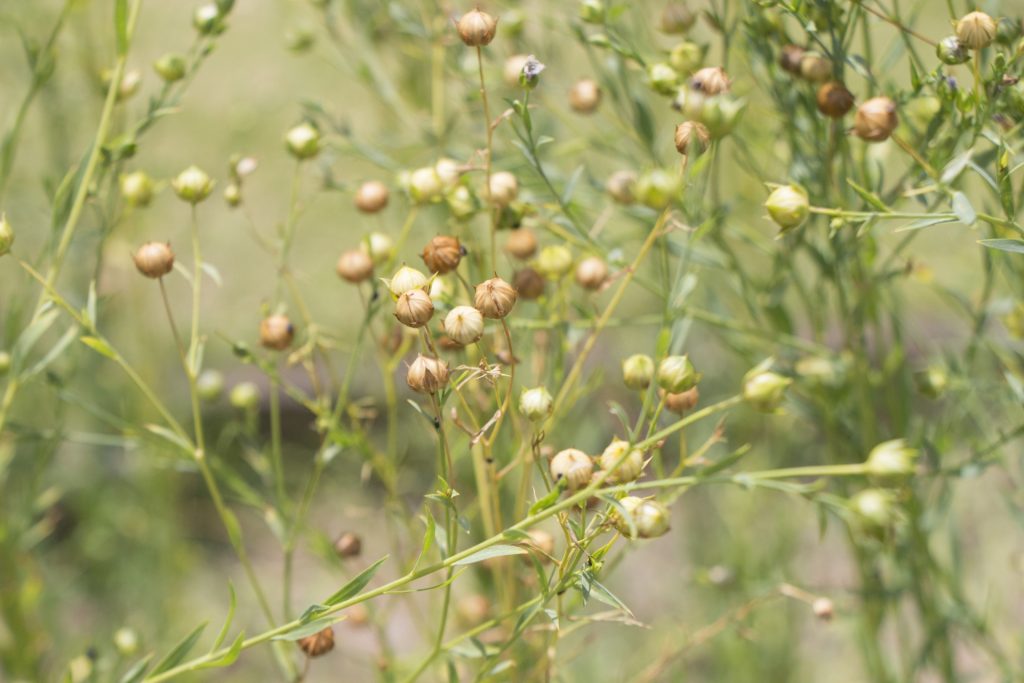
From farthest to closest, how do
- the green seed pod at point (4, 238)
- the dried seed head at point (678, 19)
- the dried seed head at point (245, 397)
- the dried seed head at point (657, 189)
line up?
the dried seed head at point (245, 397) → the dried seed head at point (678, 19) → the green seed pod at point (4, 238) → the dried seed head at point (657, 189)

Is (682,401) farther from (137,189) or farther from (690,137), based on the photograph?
(137,189)

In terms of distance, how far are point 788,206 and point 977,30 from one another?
12 cm

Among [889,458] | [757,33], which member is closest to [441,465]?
[889,458]

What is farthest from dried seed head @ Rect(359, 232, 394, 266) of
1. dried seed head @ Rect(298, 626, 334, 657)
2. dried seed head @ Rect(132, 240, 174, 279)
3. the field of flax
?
dried seed head @ Rect(298, 626, 334, 657)

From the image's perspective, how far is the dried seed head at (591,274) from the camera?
1.86 feet

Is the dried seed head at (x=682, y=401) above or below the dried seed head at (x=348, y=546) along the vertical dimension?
above

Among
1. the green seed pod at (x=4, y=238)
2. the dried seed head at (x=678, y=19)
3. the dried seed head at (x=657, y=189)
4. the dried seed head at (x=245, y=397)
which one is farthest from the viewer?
the dried seed head at (x=245, y=397)

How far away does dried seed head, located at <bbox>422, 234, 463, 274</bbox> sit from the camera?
0.49 m

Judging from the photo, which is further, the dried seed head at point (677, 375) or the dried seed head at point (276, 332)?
the dried seed head at point (276, 332)

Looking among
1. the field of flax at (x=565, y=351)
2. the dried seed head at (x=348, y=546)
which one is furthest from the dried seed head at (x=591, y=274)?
the dried seed head at (x=348, y=546)

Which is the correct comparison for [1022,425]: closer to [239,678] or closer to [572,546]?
[572,546]

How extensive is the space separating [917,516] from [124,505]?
106 centimetres

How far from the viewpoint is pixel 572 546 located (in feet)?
1.48

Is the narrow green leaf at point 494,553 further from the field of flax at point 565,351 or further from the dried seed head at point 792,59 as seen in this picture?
the dried seed head at point 792,59
